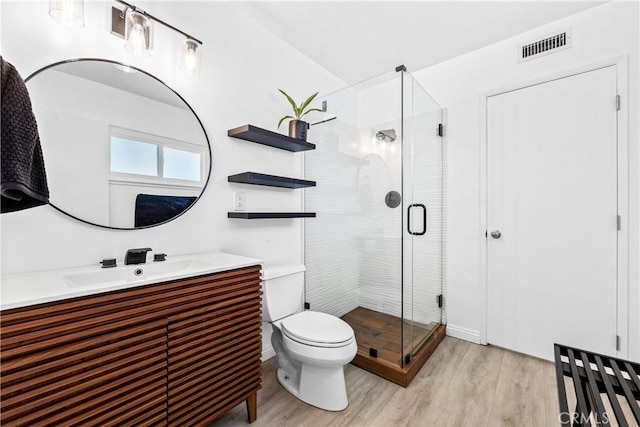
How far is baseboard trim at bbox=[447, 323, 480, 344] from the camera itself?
2393 millimetres

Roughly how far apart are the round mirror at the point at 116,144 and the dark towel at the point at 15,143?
14.5 inches

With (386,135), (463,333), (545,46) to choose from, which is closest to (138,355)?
(386,135)

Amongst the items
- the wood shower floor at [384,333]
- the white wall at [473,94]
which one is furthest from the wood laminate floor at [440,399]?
the white wall at [473,94]

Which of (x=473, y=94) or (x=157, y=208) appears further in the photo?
(x=473, y=94)

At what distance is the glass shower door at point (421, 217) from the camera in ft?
6.69

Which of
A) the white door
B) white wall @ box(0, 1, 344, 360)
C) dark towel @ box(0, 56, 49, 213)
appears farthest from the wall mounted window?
the white door

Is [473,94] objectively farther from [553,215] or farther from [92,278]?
[92,278]

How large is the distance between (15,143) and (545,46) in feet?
10.0

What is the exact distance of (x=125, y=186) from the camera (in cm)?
142

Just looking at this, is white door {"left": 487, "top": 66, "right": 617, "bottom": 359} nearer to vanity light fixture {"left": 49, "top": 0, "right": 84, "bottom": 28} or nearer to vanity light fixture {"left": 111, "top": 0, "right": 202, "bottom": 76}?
vanity light fixture {"left": 111, "top": 0, "right": 202, "bottom": 76}

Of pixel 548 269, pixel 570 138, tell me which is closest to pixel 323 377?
pixel 548 269

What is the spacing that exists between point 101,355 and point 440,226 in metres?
2.46

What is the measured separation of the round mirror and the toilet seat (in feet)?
3.07

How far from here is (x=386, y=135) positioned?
221cm
